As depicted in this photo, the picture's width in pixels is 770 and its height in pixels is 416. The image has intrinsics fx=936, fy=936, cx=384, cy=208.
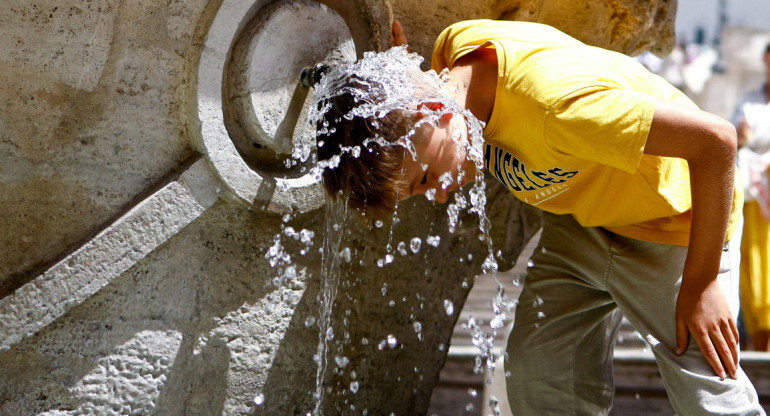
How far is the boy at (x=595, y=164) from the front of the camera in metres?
1.76

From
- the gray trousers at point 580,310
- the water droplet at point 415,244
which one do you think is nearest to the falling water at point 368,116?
the gray trousers at point 580,310

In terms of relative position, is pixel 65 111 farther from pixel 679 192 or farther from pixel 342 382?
pixel 679 192

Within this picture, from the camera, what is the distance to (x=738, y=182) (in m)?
2.08

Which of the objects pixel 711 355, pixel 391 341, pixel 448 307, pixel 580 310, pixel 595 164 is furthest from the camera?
pixel 448 307

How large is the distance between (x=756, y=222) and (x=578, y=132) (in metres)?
2.65

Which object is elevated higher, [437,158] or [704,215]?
[437,158]

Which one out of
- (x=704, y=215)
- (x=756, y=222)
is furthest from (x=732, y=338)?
(x=756, y=222)

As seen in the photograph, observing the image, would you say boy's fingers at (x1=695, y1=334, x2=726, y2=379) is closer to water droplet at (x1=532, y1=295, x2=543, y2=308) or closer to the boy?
the boy

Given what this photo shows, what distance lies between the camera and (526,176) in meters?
2.03

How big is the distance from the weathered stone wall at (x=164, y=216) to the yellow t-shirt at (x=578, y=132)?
47 centimetres

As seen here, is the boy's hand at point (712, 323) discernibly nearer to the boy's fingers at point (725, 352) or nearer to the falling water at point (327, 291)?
the boy's fingers at point (725, 352)

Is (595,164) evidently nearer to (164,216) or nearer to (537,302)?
(537,302)

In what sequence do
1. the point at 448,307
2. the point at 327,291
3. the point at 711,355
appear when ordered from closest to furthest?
the point at 711,355 < the point at 327,291 < the point at 448,307

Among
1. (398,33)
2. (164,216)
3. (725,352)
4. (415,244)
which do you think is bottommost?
(725,352)
